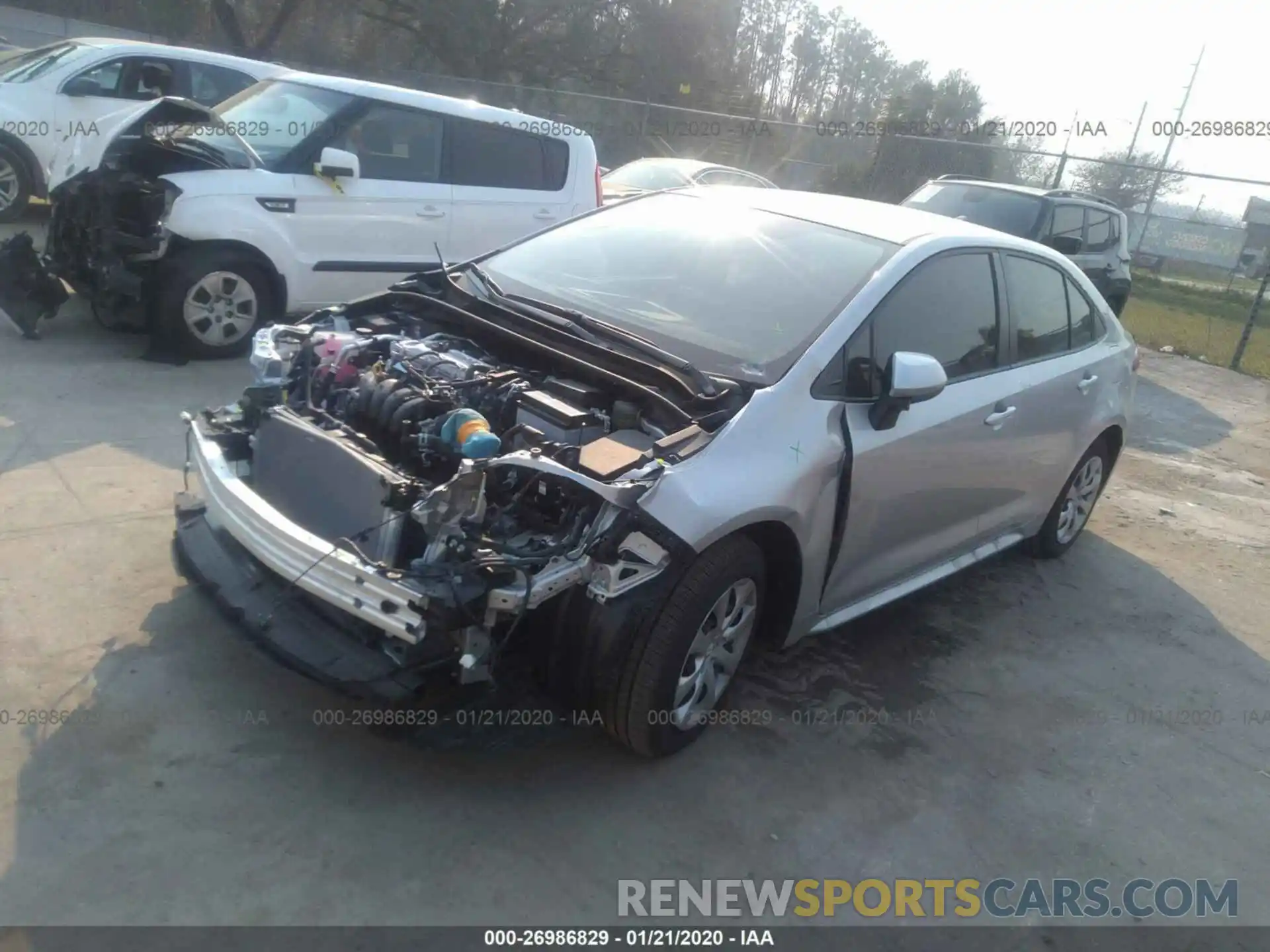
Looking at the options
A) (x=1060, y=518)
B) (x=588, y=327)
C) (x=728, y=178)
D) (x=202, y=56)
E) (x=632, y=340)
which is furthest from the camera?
(x=728, y=178)

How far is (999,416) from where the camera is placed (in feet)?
13.5

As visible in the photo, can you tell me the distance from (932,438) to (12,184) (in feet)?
30.1

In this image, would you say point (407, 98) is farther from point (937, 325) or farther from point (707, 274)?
point (937, 325)

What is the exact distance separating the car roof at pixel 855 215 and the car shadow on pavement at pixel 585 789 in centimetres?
174

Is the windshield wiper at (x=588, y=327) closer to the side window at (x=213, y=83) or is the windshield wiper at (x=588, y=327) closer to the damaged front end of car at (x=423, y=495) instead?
the damaged front end of car at (x=423, y=495)

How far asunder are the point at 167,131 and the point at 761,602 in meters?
5.26

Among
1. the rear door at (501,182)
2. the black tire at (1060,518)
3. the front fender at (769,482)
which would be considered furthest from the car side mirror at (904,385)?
the rear door at (501,182)

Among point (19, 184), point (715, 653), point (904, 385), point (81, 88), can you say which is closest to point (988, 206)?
point (904, 385)

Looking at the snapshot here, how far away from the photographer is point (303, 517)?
3.17m

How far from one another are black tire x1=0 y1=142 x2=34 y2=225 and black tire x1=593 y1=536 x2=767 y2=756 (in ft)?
29.6

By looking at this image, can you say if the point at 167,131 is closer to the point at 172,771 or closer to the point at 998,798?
the point at 172,771

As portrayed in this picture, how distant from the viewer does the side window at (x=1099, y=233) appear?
1101 centimetres

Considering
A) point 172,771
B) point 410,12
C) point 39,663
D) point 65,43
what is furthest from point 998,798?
point 410,12

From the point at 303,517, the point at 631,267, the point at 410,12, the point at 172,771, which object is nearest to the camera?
the point at 172,771
